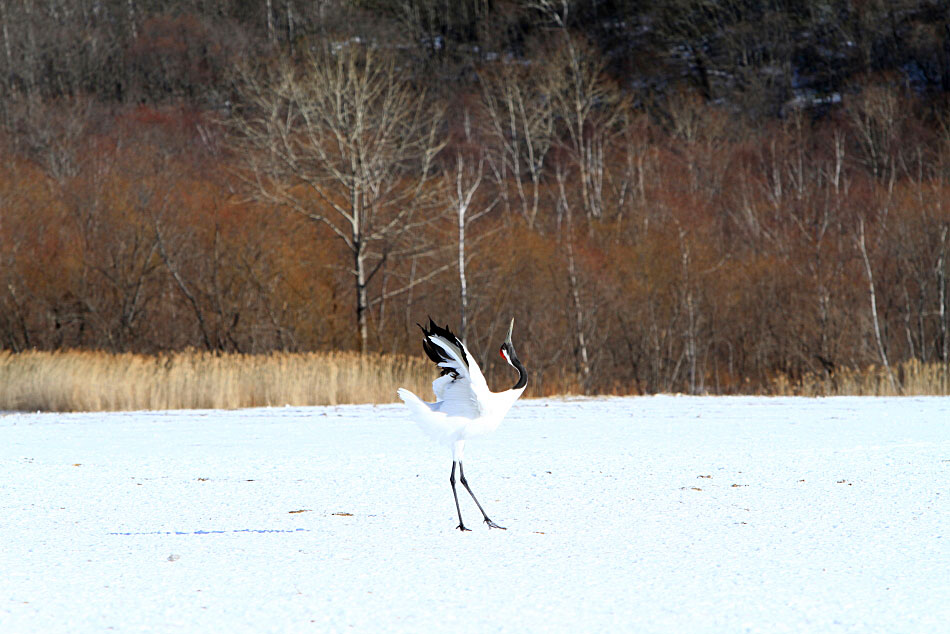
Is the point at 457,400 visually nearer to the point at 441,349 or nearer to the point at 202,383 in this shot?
the point at 441,349

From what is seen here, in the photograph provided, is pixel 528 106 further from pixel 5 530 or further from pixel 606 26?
pixel 5 530

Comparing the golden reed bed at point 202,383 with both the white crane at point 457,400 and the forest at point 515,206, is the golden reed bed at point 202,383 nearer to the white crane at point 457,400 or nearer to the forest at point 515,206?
the forest at point 515,206

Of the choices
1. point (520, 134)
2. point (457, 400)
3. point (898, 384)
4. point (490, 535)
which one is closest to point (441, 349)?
point (457, 400)

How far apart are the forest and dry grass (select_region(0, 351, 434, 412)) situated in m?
4.66

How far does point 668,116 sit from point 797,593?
4404cm

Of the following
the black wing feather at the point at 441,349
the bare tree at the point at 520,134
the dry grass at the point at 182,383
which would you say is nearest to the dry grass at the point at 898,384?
the dry grass at the point at 182,383

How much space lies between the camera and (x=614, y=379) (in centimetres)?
2558

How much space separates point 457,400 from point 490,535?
0.75 meters

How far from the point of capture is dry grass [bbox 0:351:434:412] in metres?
16.3

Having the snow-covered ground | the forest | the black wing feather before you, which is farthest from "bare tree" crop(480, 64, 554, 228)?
the black wing feather

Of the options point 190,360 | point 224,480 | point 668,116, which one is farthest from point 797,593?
point 668,116

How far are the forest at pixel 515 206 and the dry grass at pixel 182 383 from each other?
466cm

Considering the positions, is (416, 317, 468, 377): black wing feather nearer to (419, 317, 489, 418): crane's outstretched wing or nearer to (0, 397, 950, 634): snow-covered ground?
(419, 317, 489, 418): crane's outstretched wing

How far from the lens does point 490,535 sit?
213 inches
